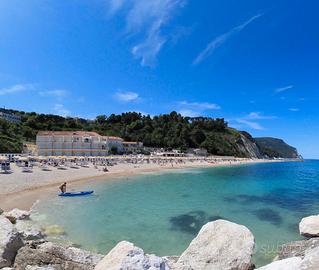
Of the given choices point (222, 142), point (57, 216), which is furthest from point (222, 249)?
point (222, 142)

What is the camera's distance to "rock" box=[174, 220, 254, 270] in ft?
23.0

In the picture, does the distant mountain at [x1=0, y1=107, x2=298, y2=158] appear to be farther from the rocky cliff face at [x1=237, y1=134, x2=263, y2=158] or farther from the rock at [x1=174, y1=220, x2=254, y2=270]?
the rock at [x1=174, y1=220, x2=254, y2=270]

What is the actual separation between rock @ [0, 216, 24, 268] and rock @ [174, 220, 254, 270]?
3853 millimetres

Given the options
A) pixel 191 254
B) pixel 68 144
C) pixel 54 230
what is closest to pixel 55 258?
pixel 191 254

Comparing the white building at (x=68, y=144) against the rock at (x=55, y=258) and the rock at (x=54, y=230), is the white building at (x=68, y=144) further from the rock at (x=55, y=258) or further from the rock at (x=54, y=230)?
the rock at (x=55, y=258)

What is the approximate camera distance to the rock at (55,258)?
6.32m

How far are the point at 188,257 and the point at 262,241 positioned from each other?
8.02 m

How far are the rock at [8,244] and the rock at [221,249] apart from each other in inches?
152

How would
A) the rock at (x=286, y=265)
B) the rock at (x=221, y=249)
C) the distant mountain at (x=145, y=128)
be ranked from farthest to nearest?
1. the distant mountain at (x=145, y=128)
2. the rock at (x=221, y=249)
3. the rock at (x=286, y=265)

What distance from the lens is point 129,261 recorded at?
4812 mm

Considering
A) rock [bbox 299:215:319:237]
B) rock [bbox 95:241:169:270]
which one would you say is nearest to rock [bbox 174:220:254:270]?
rock [bbox 95:241:169:270]

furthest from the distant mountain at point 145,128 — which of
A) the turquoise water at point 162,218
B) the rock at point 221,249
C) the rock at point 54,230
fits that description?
the rock at point 221,249

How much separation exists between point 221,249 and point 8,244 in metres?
4.97

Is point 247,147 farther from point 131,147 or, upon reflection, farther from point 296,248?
point 296,248
